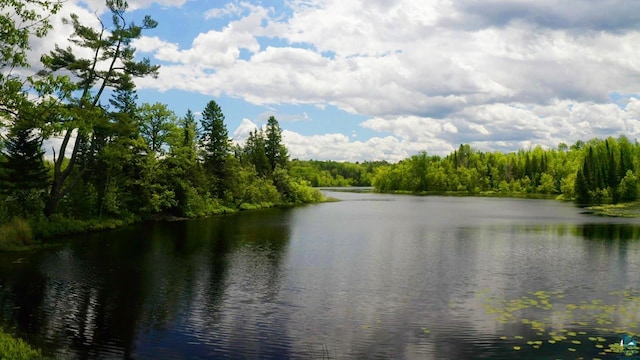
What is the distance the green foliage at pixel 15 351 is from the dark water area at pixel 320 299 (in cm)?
150

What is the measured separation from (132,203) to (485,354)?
2090 inches

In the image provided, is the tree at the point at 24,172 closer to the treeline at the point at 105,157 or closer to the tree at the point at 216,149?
the treeline at the point at 105,157

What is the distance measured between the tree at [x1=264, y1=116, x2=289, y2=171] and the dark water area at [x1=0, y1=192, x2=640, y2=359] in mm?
74497

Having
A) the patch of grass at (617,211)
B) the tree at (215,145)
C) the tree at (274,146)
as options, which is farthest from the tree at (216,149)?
the patch of grass at (617,211)

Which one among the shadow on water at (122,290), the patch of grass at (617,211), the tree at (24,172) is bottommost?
the shadow on water at (122,290)

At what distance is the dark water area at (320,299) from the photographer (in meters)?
17.2

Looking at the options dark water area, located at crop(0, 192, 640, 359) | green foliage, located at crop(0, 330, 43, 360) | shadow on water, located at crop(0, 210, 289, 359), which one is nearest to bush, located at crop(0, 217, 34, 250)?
shadow on water, located at crop(0, 210, 289, 359)

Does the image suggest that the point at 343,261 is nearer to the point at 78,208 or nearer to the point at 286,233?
the point at 286,233

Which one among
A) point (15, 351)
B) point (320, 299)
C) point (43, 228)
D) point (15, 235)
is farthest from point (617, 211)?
point (15, 351)

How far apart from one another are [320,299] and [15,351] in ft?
43.5

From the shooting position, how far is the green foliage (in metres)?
13.3

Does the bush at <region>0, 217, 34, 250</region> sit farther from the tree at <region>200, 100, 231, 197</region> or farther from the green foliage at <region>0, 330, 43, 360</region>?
the tree at <region>200, 100, 231, 197</region>

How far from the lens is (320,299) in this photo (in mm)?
23891

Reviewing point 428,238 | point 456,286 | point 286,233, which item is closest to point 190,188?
point 286,233
